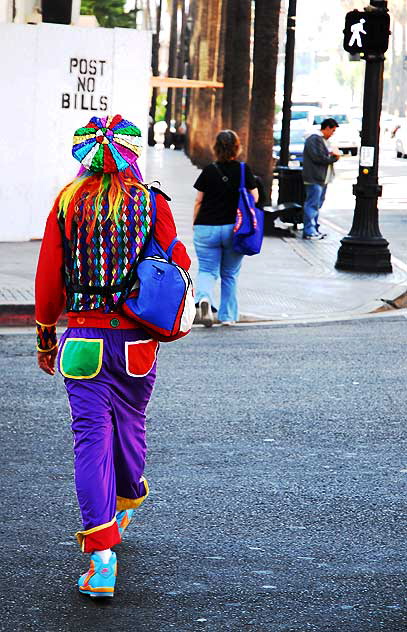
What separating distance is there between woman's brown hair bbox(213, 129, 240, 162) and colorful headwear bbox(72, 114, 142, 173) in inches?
252

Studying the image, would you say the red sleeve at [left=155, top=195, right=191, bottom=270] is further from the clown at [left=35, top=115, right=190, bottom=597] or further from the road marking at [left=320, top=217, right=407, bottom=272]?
the road marking at [left=320, top=217, right=407, bottom=272]

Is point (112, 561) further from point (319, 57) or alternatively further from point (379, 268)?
point (319, 57)

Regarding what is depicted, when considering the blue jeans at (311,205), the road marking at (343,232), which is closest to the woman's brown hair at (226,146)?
the road marking at (343,232)

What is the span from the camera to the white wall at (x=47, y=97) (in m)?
19.3

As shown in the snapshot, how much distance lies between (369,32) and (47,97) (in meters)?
4.65

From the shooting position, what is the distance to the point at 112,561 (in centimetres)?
542

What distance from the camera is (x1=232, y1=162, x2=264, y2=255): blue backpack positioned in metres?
12.1

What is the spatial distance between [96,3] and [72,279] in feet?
192

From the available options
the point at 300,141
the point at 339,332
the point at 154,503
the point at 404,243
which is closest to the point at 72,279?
the point at 154,503

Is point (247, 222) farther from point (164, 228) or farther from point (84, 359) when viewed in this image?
point (84, 359)

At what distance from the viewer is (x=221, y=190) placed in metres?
12.3

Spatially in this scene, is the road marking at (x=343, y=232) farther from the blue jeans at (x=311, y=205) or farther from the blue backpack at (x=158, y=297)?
the blue backpack at (x=158, y=297)

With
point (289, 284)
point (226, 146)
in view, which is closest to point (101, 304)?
point (226, 146)

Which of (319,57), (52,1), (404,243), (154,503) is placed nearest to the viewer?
(154,503)
